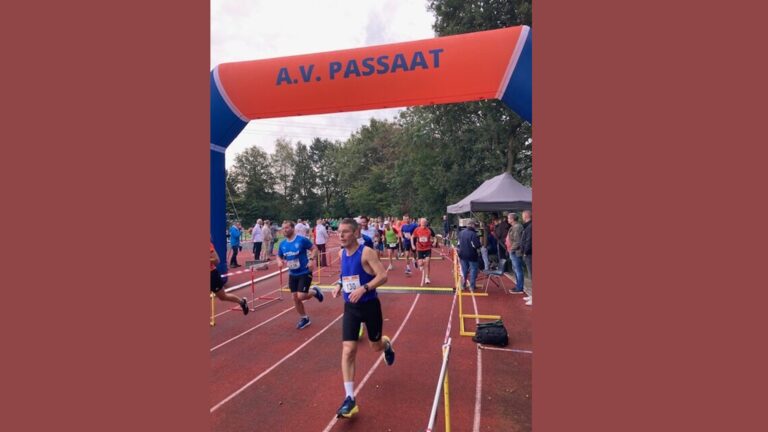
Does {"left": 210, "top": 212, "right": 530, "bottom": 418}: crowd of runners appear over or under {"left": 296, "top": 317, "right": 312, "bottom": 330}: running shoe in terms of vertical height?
over

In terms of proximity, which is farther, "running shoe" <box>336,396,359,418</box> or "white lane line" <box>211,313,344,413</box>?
"white lane line" <box>211,313,344,413</box>

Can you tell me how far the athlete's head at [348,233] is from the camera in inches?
154

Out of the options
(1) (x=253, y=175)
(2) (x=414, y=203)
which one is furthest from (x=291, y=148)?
(2) (x=414, y=203)

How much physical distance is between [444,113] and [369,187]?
2791cm

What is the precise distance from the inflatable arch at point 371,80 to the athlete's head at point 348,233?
223 centimetres

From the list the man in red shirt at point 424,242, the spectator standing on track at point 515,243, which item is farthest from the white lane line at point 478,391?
the man in red shirt at point 424,242

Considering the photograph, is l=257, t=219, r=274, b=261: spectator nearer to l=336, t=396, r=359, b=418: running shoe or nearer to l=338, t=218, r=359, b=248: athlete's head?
l=338, t=218, r=359, b=248: athlete's head

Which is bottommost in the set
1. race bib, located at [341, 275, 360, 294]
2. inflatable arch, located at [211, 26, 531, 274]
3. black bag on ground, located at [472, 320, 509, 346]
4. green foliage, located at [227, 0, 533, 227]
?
black bag on ground, located at [472, 320, 509, 346]

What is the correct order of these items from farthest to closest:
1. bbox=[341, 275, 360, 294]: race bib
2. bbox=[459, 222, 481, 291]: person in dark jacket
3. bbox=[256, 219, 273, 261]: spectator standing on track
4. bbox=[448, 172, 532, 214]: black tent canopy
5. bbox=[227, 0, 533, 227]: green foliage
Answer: bbox=[227, 0, 533, 227]: green foliage
bbox=[256, 219, 273, 261]: spectator standing on track
bbox=[448, 172, 532, 214]: black tent canopy
bbox=[459, 222, 481, 291]: person in dark jacket
bbox=[341, 275, 360, 294]: race bib

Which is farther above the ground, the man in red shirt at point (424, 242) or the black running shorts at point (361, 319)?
the man in red shirt at point (424, 242)

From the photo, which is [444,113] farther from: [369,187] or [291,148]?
[291,148]

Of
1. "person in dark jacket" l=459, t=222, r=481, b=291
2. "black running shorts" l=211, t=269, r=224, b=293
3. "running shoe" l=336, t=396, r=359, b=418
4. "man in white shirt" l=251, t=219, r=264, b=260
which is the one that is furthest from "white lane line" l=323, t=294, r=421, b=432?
"man in white shirt" l=251, t=219, r=264, b=260

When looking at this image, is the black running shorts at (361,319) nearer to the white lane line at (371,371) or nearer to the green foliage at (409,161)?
the white lane line at (371,371)

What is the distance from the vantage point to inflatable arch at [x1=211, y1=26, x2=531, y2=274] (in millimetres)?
4734
